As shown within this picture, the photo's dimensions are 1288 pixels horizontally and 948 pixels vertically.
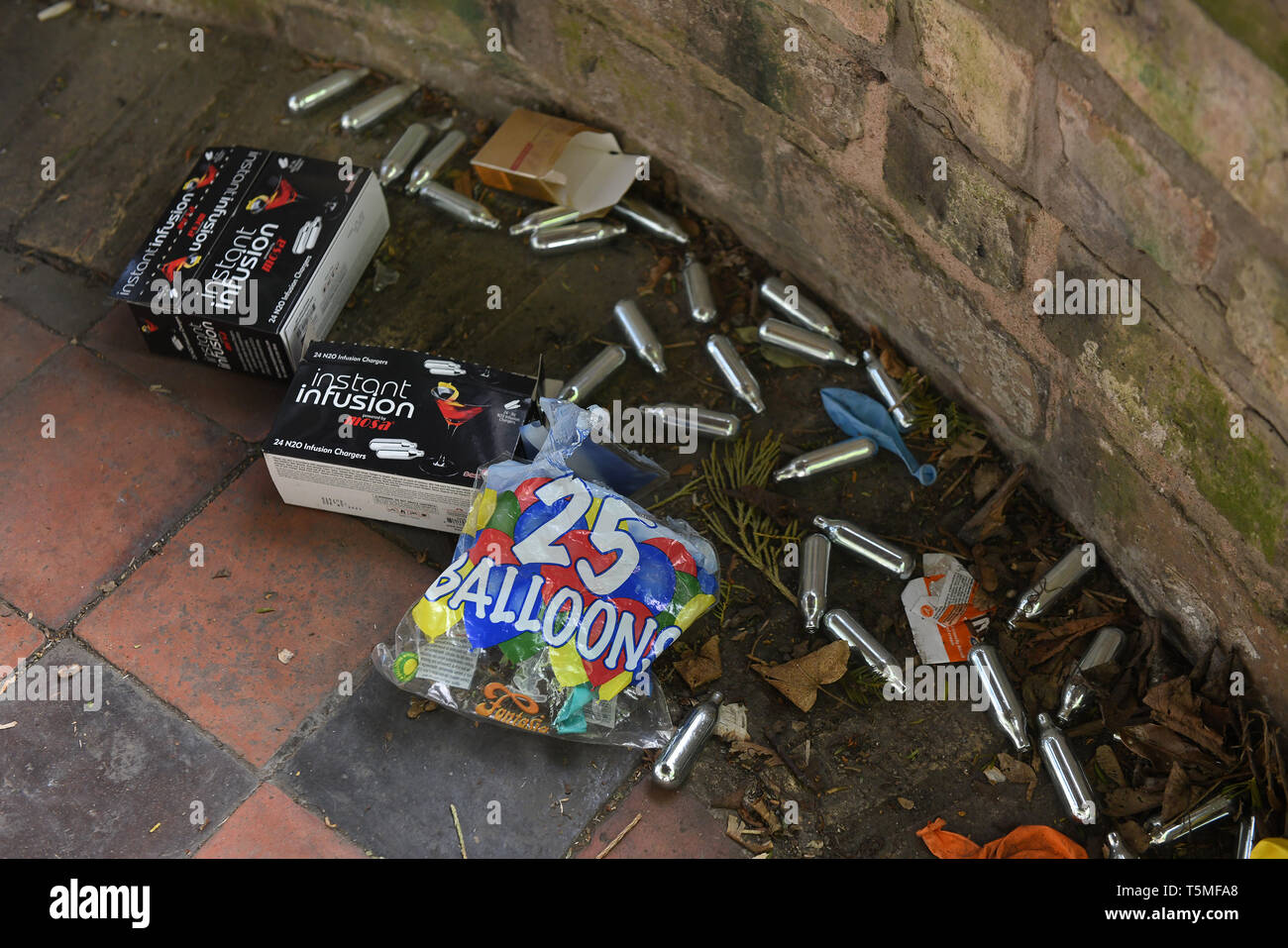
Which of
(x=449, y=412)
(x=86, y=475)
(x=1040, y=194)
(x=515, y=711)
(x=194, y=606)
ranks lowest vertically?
(x=86, y=475)

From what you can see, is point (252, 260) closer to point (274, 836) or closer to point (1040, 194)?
point (274, 836)

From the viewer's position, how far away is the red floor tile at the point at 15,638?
124 inches

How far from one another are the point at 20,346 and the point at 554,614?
6.71 feet

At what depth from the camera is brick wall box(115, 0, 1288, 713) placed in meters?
2.24

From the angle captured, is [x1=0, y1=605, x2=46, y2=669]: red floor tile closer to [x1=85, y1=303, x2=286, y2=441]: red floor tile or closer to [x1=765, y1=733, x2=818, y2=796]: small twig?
[x1=85, y1=303, x2=286, y2=441]: red floor tile

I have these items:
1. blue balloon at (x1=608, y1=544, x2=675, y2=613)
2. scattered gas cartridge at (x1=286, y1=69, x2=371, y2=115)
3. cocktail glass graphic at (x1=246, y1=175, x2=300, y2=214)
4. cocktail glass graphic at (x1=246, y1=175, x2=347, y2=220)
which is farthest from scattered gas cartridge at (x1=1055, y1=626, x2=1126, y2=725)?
scattered gas cartridge at (x1=286, y1=69, x2=371, y2=115)

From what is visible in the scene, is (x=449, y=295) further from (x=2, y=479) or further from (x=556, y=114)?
(x=2, y=479)

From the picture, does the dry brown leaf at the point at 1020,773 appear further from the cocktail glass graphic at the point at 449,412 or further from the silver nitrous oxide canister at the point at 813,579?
the cocktail glass graphic at the point at 449,412

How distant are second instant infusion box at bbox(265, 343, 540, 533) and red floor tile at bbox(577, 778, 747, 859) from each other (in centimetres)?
90

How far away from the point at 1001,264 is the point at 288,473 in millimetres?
1958

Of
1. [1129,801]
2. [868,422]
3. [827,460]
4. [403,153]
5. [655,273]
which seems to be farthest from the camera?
[403,153]

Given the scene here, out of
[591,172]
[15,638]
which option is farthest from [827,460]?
[15,638]

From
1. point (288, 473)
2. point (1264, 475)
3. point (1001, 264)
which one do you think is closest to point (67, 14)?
point (288, 473)

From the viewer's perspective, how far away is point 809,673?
3037 mm
